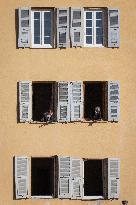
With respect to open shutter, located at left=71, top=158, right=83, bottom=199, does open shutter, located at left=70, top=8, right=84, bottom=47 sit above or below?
above

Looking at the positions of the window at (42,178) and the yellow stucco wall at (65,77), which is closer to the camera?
the yellow stucco wall at (65,77)

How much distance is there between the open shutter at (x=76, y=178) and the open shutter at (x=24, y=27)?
181 inches

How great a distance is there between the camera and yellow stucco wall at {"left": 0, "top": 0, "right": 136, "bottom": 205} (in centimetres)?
1408

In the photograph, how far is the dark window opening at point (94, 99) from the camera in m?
14.6

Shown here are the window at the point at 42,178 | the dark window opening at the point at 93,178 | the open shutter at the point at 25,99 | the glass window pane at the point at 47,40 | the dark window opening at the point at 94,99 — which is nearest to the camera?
the open shutter at the point at 25,99

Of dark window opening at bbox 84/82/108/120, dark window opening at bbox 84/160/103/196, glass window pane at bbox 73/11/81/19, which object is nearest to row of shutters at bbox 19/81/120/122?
dark window opening at bbox 84/82/108/120

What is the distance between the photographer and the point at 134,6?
46.2ft

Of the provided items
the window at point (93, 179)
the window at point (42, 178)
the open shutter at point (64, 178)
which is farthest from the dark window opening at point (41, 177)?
the window at point (93, 179)

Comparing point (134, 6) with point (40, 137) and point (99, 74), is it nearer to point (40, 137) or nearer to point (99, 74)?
point (99, 74)

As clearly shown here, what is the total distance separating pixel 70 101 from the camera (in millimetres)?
14172

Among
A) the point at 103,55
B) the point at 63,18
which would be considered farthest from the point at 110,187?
the point at 63,18

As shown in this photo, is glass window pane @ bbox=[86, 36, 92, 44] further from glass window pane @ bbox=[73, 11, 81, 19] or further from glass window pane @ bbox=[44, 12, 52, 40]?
glass window pane @ bbox=[44, 12, 52, 40]

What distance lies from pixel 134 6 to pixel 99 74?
2.77m

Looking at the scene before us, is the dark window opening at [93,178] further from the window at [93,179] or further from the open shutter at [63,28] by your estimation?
the open shutter at [63,28]
